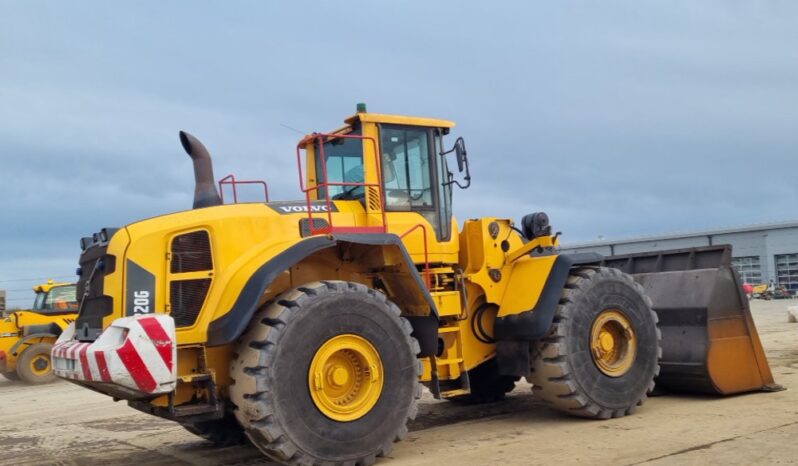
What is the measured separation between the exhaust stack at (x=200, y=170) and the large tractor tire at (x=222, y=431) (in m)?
2.06

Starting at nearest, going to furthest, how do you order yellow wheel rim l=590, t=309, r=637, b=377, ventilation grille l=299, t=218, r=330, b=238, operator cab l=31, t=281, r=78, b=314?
ventilation grille l=299, t=218, r=330, b=238 < yellow wheel rim l=590, t=309, r=637, b=377 < operator cab l=31, t=281, r=78, b=314

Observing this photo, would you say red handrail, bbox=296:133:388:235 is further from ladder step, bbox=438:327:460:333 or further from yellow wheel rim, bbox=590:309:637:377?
yellow wheel rim, bbox=590:309:637:377

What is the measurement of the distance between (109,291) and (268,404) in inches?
64.1

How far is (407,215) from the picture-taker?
7207 mm

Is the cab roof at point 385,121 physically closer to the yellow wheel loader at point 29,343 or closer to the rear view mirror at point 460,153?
the rear view mirror at point 460,153

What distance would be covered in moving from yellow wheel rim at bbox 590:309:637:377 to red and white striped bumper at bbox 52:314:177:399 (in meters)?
4.22

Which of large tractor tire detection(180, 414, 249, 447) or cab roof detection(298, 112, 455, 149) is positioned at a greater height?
cab roof detection(298, 112, 455, 149)

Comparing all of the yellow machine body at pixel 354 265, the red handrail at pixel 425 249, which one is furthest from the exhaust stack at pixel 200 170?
the red handrail at pixel 425 249

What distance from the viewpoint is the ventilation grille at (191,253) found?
586cm

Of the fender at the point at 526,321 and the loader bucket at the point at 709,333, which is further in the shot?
the loader bucket at the point at 709,333

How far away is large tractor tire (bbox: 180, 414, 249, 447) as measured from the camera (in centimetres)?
709

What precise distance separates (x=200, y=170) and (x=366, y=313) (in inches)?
83.5

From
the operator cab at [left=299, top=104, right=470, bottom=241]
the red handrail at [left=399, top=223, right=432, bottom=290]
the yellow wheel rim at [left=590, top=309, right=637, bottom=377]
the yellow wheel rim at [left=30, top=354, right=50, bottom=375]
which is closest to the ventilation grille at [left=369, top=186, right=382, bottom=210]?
the operator cab at [left=299, top=104, right=470, bottom=241]

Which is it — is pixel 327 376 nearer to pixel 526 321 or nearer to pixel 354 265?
pixel 354 265
